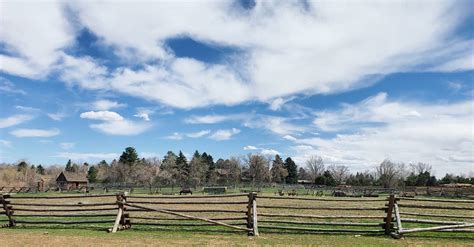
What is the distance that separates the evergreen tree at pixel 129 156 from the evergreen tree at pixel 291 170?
156 feet

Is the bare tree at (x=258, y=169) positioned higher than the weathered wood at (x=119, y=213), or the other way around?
the bare tree at (x=258, y=169)

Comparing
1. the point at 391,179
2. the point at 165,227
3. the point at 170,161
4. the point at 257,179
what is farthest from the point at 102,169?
the point at 165,227

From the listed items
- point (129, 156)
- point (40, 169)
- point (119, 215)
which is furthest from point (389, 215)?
point (40, 169)

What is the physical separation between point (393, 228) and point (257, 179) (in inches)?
4322

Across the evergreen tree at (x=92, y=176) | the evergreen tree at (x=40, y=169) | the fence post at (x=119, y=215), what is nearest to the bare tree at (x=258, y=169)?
the evergreen tree at (x=92, y=176)

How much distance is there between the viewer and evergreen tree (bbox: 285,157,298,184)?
4922 inches

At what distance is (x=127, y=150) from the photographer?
11100cm

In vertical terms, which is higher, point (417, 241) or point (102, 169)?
point (102, 169)

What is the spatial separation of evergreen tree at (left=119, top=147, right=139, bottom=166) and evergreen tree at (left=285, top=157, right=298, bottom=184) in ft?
156

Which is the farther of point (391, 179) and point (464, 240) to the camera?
point (391, 179)

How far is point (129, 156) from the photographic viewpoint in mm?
110500

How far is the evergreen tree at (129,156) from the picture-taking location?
10981 cm

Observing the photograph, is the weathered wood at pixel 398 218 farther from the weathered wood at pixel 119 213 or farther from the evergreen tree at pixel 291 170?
the evergreen tree at pixel 291 170

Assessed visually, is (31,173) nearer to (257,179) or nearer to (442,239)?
(257,179)
